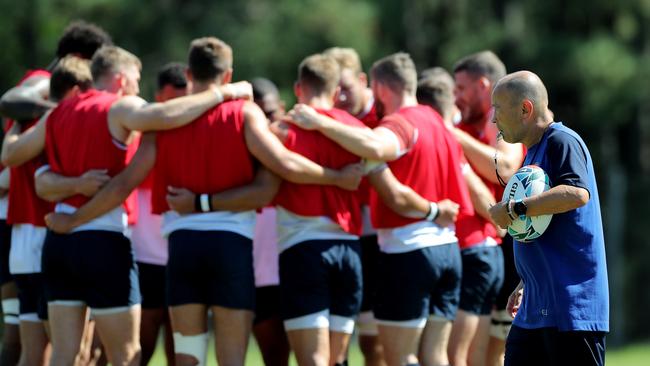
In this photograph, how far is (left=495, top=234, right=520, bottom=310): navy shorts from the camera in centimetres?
892

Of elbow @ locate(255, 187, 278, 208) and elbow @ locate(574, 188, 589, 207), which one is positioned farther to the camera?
elbow @ locate(255, 187, 278, 208)

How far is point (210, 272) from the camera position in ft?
23.5

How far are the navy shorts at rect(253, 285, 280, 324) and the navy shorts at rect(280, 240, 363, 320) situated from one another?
99 cm

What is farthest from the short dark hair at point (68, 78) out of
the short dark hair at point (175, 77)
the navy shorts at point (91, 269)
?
the navy shorts at point (91, 269)

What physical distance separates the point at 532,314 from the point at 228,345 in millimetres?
2147

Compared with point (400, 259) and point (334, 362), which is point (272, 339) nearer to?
point (334, 362)

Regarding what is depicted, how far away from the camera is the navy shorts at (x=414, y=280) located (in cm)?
777

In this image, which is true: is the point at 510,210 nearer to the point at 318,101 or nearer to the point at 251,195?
the point at 251,195

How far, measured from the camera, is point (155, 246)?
28.2 feet

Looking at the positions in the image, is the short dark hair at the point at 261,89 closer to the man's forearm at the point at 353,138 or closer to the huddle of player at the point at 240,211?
the huddle of player at the point at 240,211

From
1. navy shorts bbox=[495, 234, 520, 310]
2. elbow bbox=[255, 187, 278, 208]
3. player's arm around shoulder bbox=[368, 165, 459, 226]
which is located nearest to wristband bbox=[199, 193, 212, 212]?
elbow bbox=[255, 187, 278, 208]

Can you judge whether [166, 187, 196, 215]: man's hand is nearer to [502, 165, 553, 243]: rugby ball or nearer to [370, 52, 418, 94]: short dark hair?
[370, 52, 418, 94]: short dark hair

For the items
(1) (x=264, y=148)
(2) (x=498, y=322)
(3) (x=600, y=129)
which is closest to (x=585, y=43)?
(3) (x=600, y=129)

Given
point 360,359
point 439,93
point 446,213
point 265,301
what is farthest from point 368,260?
point 360,359
